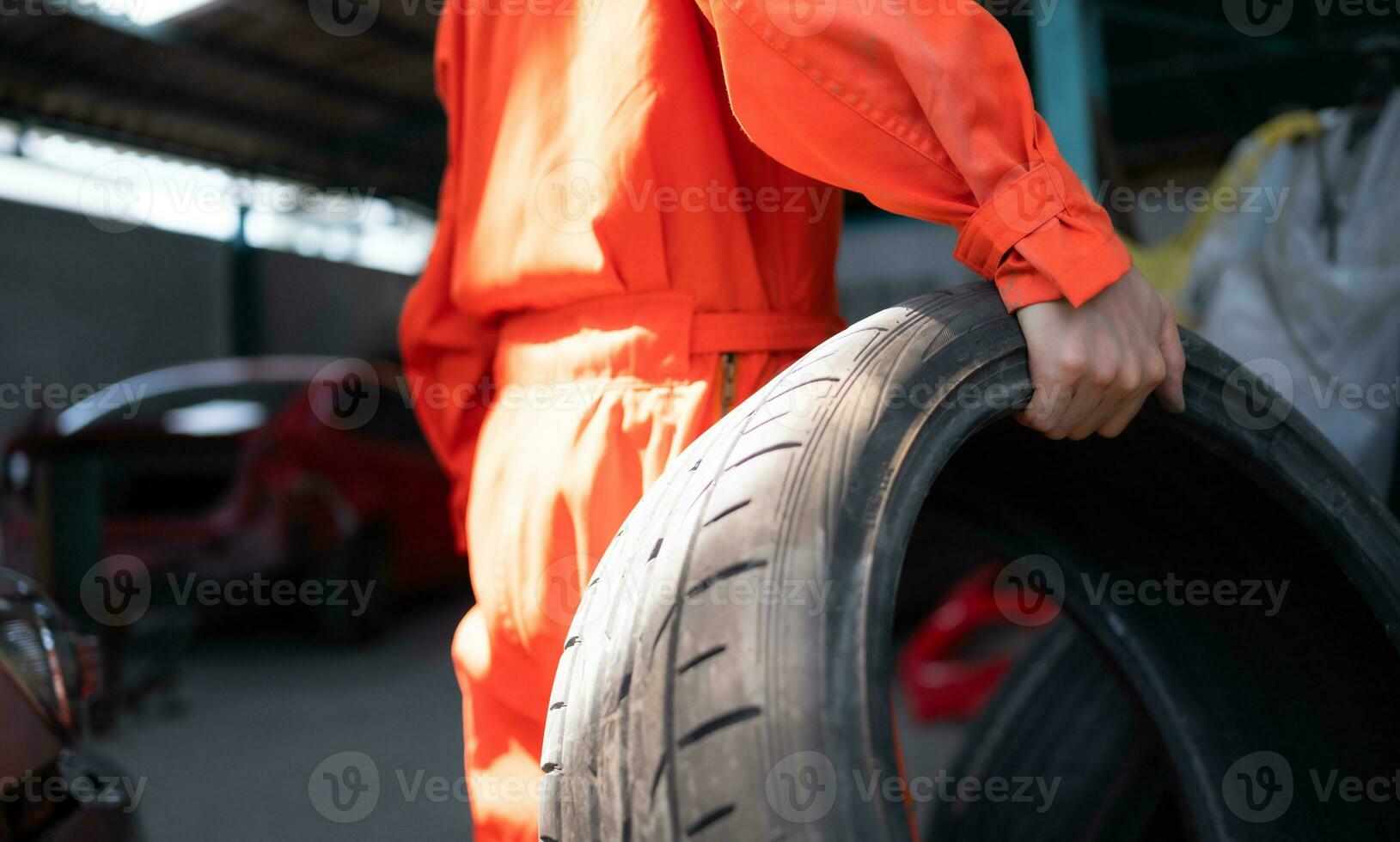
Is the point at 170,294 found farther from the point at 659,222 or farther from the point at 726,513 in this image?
the point at 726,513

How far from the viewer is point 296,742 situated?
11.6ft

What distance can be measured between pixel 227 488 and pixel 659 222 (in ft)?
13.6

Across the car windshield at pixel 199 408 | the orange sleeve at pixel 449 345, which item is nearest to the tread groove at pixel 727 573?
the orange sleeve at pixel 449 345

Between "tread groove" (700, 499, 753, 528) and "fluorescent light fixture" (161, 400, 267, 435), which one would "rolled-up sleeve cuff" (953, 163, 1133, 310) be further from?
"fluorescent light fixture" (161, 400, 267, 435)

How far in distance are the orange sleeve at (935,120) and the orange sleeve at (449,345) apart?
0.63 metres

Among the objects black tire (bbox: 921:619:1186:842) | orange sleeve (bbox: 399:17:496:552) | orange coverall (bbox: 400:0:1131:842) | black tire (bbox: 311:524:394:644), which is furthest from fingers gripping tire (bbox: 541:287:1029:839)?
black tire (bbox: 311:524:394:644)

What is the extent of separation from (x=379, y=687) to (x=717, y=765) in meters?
3.93

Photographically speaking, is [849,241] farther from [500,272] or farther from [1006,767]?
[500,272]

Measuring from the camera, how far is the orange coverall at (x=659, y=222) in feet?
2.75

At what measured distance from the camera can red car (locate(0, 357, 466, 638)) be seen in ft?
12.4

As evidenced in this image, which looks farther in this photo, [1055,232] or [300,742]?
[300,742]

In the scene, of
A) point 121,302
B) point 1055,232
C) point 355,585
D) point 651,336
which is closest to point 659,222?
point 651,336

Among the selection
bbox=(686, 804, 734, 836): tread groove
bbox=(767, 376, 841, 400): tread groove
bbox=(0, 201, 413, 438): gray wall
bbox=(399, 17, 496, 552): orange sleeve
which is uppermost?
bbox=(0, 201, 413, 438): gray wall

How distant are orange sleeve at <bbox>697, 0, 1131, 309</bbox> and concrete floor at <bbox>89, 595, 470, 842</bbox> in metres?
2.24
